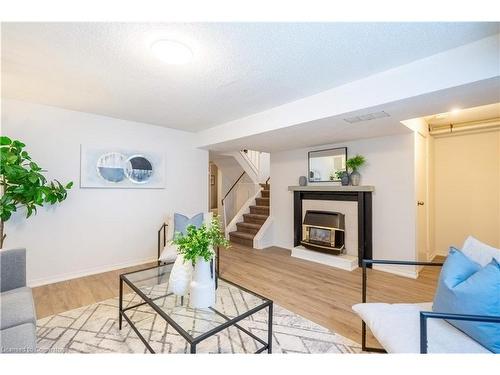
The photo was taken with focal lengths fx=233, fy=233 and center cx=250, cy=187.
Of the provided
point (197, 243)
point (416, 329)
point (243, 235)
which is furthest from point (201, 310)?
point (243, 235)

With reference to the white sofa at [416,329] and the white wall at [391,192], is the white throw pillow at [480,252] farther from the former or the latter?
the white wall at [391,192]

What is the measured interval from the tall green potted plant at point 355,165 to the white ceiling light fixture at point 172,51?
289 cm

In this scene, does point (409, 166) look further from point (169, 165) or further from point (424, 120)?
point (169, 165)

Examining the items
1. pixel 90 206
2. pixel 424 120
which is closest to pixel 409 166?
pixel 424 120

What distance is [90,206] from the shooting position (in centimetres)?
323

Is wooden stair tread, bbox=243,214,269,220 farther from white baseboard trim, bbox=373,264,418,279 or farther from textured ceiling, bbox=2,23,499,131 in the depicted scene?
textured ceiling, bbox=2,23,499,131

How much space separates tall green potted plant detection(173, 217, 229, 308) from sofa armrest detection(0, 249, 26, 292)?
1.25m

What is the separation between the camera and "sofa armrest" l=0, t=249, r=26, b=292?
171cm

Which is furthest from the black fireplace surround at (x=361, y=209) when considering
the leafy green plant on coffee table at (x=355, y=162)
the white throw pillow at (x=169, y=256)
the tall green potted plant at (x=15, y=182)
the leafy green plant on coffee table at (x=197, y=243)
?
the tall green potted plant at (x=15, y=182)

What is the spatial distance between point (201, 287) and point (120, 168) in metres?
2.63

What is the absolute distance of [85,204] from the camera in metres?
3.19

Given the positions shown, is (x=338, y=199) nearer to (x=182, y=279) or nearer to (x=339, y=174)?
(x=339, y=174)

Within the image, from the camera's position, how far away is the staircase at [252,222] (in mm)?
5037

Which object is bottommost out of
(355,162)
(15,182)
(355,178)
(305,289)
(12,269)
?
(305,289)
